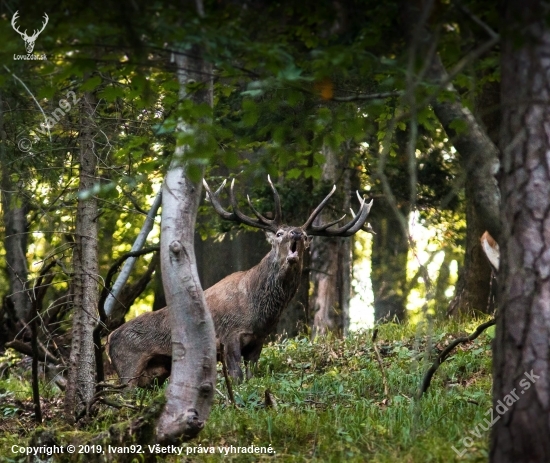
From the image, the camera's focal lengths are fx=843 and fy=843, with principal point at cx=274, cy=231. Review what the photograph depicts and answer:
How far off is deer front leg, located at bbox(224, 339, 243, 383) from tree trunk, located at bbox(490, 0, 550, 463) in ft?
17.1

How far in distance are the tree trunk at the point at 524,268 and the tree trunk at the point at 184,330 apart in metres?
2.25

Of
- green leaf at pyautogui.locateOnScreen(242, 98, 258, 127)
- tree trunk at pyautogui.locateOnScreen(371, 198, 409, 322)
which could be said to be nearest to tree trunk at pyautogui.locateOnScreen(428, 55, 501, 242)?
green leaf at pyautogui.locateOnScreen(242, 98, 258, 127)

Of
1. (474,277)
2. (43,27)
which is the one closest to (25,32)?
(43,27)

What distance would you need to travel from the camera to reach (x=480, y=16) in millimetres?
5148

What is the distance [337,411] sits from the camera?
7.46 meters

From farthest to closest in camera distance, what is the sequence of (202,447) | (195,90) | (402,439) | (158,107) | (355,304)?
(355,304) → (158,107) → (202,447) → (402,439) → (195,90)

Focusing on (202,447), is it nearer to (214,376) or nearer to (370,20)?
(214,376)

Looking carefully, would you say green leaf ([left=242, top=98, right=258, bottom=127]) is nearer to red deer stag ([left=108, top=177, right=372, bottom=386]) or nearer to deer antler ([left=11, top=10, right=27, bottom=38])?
deer antler ([left=11, top=10, right=27, bottom=38])

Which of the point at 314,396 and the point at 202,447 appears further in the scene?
the point at 314,396

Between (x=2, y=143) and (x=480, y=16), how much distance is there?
18.0ft

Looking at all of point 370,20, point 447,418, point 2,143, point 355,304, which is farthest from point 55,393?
point 355,304

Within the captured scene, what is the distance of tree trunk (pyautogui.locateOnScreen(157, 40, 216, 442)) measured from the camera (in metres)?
6.28

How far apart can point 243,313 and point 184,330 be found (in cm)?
433

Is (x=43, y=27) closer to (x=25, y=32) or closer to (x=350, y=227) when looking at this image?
(x=25, y=32)
